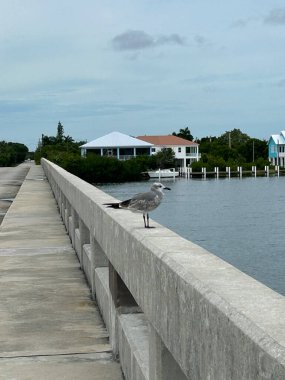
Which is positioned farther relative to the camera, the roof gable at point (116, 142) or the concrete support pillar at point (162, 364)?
the roof gable at point (116, 142)

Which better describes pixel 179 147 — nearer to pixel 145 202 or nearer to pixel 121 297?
pixel 121 297

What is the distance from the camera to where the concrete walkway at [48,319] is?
6.15 m

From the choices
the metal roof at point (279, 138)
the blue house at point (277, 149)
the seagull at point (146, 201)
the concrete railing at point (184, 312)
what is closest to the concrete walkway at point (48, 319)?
the concrete railing at point (184, 312)

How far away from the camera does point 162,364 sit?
432 cm

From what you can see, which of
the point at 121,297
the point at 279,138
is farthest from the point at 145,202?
the point at 279,138

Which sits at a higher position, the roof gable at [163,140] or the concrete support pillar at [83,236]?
the roof gable at [163,140]

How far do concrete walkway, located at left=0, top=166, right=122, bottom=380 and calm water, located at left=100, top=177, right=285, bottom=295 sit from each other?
55.1ft

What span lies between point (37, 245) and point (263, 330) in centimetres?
1085

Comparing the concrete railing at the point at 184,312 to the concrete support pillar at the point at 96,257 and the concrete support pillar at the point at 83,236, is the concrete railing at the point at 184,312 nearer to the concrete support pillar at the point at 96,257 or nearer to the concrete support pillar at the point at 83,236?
the concrete support pillar at the point at 96,257

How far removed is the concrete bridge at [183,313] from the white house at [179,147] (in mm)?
139113

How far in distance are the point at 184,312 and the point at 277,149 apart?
494 ft

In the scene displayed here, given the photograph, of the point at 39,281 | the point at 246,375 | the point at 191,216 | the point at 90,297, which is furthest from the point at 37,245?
the point at 191,216

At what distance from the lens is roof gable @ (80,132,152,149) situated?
137375mm

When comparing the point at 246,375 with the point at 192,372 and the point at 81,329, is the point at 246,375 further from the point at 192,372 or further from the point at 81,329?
the point at 81,329
